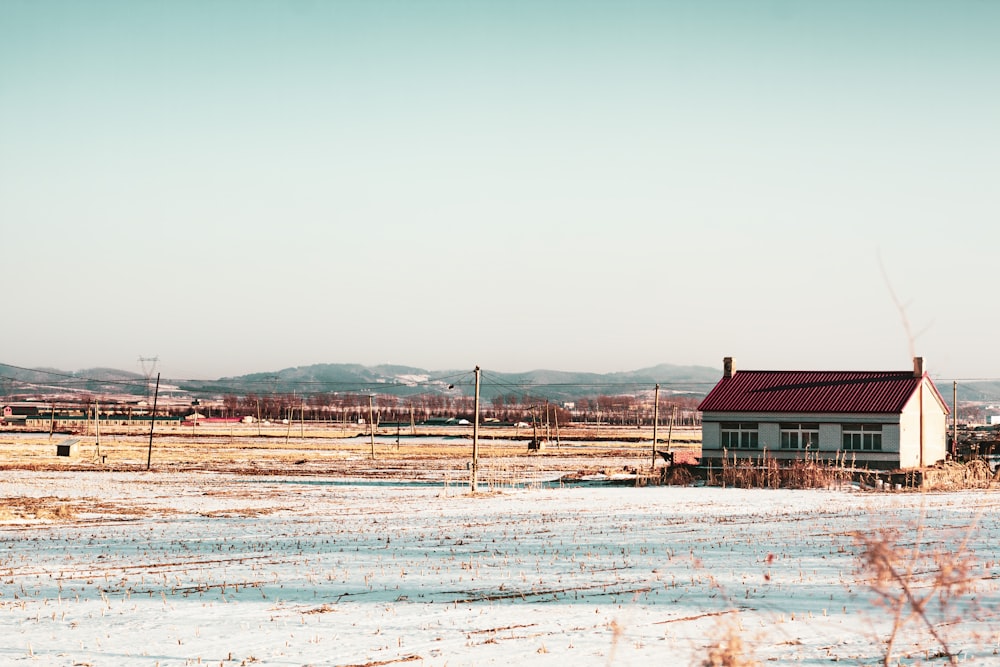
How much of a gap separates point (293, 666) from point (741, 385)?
1849 inches

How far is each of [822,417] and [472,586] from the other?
125 feet

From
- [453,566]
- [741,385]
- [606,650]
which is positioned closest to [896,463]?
[741,385]

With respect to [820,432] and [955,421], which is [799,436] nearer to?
[820,432]

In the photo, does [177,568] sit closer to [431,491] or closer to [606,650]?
[606,650]

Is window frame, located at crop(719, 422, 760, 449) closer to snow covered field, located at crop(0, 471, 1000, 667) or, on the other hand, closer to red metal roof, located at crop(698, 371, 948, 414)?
red metal roof, located at crop(698, 371, 948, 414)

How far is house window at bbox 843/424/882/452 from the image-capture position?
172 ft

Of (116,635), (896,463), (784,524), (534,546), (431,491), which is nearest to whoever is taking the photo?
(116,635)

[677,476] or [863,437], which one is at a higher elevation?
[863,437]

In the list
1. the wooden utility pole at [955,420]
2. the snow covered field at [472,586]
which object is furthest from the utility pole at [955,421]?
the snow covered field at [472,586]

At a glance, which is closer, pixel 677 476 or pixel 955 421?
pixel 677 476

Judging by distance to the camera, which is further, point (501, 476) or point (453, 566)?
point (501, 476)

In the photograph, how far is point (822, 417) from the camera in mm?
53125

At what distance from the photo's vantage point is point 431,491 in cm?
4866

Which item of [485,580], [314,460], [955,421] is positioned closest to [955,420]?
[955,421]
